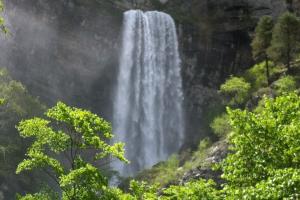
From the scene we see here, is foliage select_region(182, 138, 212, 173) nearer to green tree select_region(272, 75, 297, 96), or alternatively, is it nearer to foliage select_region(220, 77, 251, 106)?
green tree select_region(272, 75, 297, 96)

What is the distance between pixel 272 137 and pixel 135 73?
49401 millimetres

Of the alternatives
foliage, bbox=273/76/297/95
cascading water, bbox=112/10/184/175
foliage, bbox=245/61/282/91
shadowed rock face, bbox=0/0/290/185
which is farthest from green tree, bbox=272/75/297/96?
cascading water, bbox=112/10/184/175

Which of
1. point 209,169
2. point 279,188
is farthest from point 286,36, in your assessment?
point 279,188

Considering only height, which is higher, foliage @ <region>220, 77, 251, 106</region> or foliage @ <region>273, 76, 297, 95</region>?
foliage @ <region>220, 77, 251, 106</region>

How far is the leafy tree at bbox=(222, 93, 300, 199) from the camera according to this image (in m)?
15.5

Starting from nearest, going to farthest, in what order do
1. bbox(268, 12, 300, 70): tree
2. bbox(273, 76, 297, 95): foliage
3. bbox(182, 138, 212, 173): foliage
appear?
bbox(182, 138, 212, 173): foliage, bbox(273, 76, 297, 95): foliage, bbox(268, 12, 300, 70): tree

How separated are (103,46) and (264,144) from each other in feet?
167

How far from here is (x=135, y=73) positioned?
65.1 m

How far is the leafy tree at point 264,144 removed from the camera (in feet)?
50.9

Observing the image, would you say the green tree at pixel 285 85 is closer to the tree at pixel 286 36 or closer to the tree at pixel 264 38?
the tree at pixel 286 36

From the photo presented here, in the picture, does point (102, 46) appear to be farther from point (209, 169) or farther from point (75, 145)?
point (75, 145)

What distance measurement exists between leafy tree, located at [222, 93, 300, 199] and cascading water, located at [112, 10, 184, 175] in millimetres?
41932

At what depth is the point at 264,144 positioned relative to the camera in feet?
53.9

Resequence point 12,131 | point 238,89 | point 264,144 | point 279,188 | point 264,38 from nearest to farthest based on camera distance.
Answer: point 279,188 < point 264,144 < point 12,131 < point 238,89 < point 264,38
